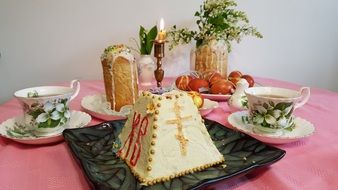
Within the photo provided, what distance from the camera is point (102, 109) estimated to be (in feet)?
2.78

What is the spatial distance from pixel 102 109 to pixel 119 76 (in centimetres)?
11

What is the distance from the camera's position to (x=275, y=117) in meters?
0.67

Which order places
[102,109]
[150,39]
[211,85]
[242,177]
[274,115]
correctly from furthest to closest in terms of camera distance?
[150,39] → [211,85] → [102,109] → [274,115] → [242,177]

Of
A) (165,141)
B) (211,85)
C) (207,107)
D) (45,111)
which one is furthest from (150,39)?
(165,141)

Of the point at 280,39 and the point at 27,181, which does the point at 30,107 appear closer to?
the point at 27,181

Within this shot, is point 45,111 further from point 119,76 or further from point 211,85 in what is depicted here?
point 211,85

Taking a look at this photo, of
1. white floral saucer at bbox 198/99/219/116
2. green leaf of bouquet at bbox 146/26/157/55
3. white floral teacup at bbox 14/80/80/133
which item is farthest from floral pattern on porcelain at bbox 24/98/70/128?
green leaf of bouquet at bbox 146/26/157/55

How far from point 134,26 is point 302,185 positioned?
1.19 metres

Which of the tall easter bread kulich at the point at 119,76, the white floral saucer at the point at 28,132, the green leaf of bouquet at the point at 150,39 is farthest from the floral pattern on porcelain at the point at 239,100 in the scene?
the green leaf of bouquet at the point at 150,39

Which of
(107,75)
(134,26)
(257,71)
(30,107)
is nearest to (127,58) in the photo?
(107,75)

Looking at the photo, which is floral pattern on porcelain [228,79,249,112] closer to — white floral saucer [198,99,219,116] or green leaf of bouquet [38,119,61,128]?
white floral saucer [198,99,219,116]

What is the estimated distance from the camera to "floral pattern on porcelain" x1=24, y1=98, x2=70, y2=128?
0.66 meters

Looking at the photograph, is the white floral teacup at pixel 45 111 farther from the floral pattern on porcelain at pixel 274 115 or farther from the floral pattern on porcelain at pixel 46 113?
the floral pattern on porcelain at pixel 274 115

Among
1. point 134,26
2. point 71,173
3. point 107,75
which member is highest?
point 134,26
